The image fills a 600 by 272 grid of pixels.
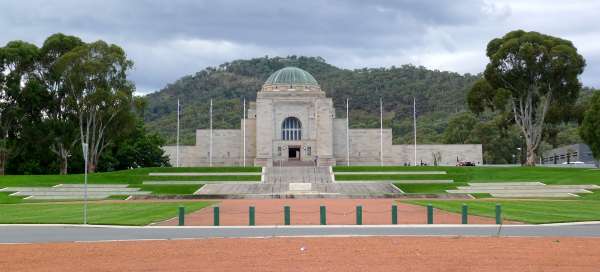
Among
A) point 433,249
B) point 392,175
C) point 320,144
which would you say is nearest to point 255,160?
point 320,144

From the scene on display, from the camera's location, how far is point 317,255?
60.5 feet

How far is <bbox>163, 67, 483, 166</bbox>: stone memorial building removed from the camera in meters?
90.5

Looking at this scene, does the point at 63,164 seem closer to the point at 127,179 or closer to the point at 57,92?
the point at 57,92

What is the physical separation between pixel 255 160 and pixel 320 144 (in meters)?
8.61

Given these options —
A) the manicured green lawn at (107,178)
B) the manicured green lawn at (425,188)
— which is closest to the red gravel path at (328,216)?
the manicured green lawn at (425,188)

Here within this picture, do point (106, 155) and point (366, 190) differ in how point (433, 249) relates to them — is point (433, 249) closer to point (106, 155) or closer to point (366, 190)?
point (366, 190)

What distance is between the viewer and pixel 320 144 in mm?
90438

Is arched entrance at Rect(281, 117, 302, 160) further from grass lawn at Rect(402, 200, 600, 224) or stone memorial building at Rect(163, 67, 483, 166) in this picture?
grass lawn at Rect(402, 200, 600, 224)

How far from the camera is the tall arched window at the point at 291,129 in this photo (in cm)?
9240

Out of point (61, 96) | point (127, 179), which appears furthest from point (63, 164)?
point (127, 179)

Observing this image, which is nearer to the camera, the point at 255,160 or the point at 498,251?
the point at 498,251

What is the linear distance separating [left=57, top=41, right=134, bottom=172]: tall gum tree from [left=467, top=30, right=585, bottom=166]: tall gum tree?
3705cm

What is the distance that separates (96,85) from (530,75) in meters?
43.5

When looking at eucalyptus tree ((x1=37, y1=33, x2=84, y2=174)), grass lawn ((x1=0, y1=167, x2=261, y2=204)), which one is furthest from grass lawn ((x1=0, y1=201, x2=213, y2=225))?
eucalyptus tree ((x1=37, y1=33, x2=84, y2=174))
